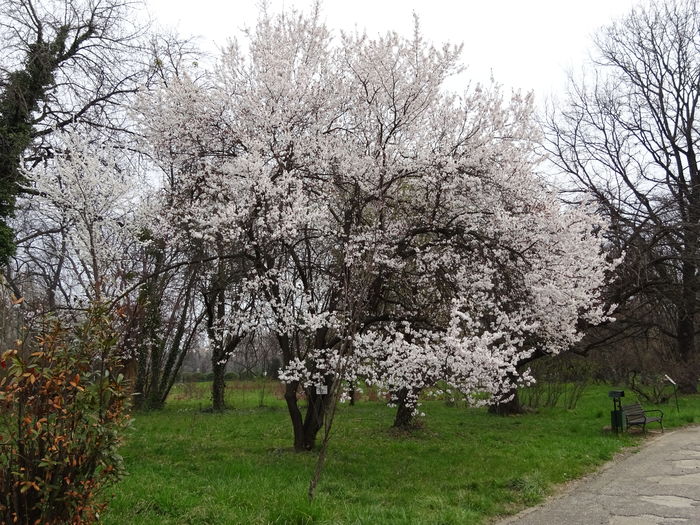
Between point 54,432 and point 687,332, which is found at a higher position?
point 687,332

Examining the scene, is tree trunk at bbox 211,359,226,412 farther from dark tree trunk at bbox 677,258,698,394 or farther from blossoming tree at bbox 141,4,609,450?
dark tree trunk at bbox 677,258,698,394

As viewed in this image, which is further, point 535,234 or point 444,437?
point 444,437

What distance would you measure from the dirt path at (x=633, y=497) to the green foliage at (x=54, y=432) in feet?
13.6

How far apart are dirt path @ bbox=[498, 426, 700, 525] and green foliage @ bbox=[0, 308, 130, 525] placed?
13.6ft

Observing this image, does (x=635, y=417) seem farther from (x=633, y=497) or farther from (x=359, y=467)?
(x=359, y=467)

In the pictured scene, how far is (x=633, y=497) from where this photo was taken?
6406 mm

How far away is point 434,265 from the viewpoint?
28.2ft

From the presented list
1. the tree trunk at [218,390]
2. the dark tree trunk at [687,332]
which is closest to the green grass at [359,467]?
the tree trunk at [218,390]

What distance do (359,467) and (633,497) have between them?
378cm

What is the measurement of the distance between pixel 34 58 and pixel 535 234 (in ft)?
35.3

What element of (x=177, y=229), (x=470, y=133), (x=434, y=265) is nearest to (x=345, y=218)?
(x=434, y=265)

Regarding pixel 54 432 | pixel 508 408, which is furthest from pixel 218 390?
pixel 54 432

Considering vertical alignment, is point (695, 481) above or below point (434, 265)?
below

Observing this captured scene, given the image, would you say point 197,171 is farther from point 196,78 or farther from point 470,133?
point 470,133
